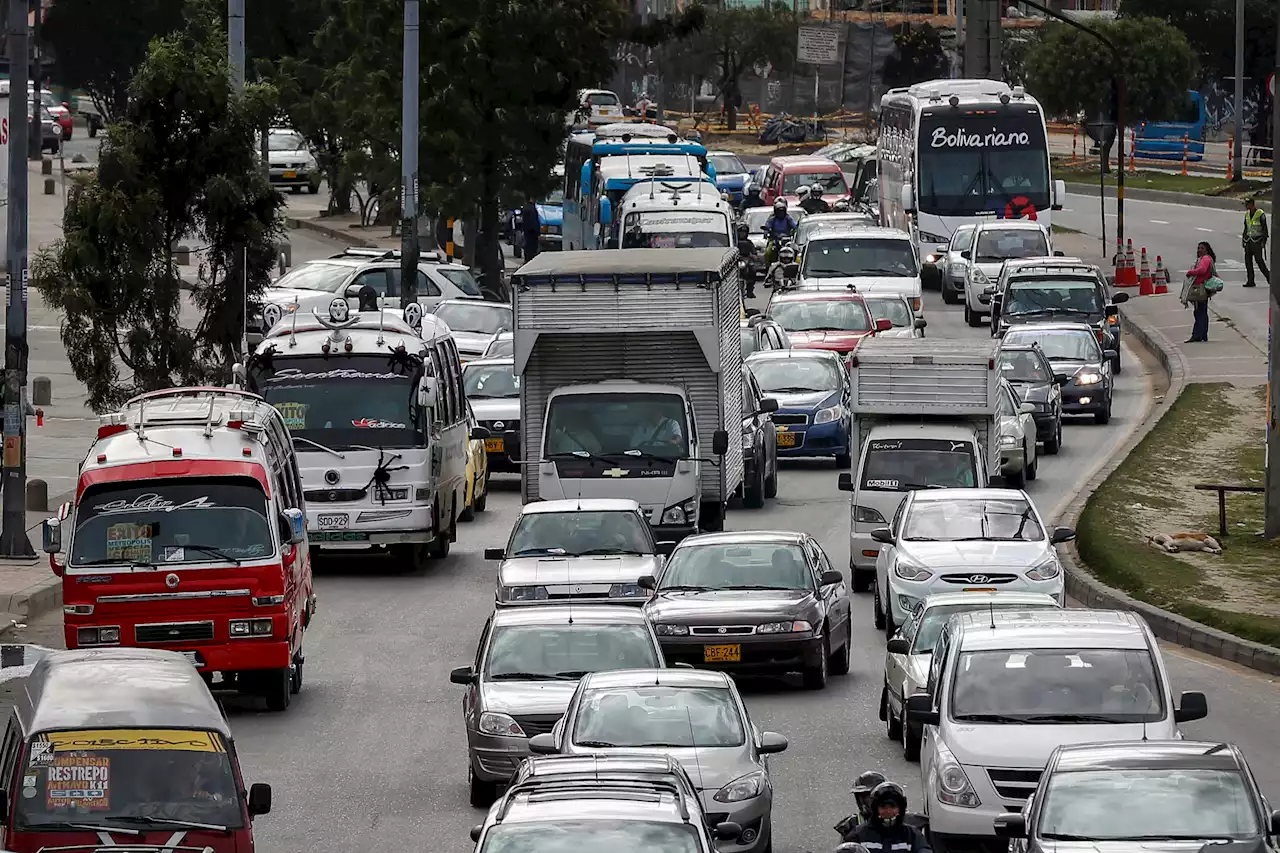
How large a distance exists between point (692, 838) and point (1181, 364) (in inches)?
1421

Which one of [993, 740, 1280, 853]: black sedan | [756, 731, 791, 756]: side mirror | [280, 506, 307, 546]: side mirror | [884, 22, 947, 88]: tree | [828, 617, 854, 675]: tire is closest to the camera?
[993, 740, 1280, 853]: black sedan

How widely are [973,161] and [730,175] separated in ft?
88.7

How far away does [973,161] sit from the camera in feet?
181

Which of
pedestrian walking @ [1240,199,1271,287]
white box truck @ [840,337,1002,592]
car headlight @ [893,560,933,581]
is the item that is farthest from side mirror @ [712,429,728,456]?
pedestrian walking @ [1240,199,1271,287]

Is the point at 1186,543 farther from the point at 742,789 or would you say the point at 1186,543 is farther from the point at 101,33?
the point at 101,33

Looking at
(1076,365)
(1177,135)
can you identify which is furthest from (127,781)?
(1177,135)

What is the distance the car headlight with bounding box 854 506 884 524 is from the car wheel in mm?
7239

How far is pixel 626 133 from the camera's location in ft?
205

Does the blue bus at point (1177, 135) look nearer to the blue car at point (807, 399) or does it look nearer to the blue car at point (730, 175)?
the blue car at point (730, 175)

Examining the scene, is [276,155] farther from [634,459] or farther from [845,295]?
[634,459]

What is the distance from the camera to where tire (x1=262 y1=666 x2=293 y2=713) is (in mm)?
21969

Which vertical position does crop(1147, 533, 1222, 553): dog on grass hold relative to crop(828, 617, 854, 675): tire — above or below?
above

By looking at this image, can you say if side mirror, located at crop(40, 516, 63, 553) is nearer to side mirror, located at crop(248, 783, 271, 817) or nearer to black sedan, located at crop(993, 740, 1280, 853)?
side mirror, located at crop(248, 783, 271, 817)

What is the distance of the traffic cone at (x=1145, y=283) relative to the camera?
5669cm
